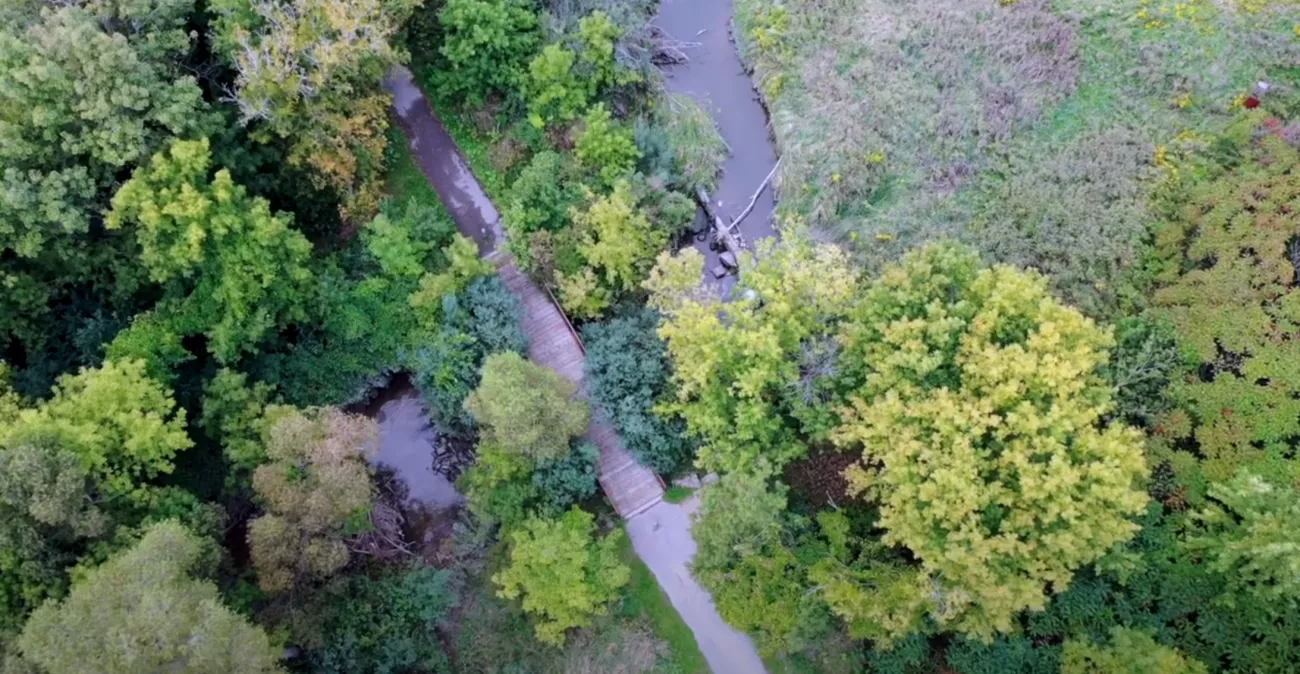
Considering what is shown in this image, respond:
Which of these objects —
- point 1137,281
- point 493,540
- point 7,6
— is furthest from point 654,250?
point 7,6

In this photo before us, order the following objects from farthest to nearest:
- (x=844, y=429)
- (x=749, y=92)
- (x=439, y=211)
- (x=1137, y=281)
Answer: (x=749, y=92) → (x=439, y=211) → (x=1137, y=281) → (x=844, y=429)

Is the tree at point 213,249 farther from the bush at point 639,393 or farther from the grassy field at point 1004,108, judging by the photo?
the grassy field at point 1004,108

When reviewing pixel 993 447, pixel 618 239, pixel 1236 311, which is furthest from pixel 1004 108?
pixel 993 447

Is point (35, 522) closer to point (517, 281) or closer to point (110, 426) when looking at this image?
point (110, 426)

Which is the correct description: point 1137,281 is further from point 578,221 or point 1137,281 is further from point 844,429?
point 578,221

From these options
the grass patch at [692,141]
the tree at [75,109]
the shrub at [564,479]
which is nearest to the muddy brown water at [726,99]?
the grass patch at [692,141]

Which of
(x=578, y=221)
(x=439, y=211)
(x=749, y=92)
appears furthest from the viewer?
(x=749, y=92)
